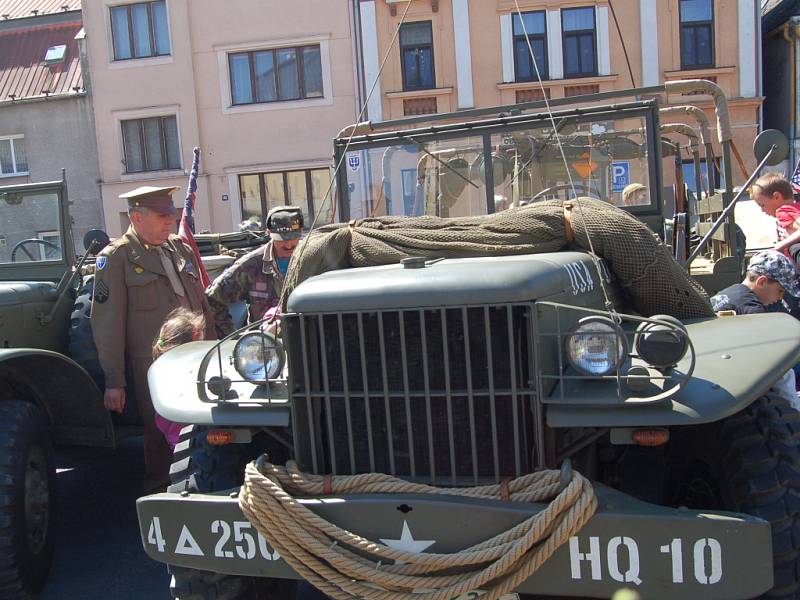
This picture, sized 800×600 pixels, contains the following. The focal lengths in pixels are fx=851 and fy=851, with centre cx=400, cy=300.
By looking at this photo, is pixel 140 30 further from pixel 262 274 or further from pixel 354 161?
pixel 354 161

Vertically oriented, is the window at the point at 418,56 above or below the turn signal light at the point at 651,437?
above

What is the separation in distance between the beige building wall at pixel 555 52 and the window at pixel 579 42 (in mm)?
146

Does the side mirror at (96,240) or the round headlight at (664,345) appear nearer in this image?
the round headlight at (664,345)

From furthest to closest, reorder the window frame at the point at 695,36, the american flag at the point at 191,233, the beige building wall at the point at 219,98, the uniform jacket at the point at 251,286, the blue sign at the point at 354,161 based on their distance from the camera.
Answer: the beige building wall at the point at 219,98 → the window frame at the point at 695,36 → the american flag at the point at 191,233 → the uniform jacket at the point at 251,286 → the blue sign at the point at 354,161

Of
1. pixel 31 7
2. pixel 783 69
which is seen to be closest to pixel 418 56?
pixel 783 69

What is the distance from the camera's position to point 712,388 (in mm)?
2402

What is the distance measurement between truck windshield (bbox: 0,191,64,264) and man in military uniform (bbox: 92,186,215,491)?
0.71 m

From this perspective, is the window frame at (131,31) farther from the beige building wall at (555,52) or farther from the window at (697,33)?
the window at (697,33)

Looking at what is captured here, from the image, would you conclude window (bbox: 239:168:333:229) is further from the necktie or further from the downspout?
the necktie

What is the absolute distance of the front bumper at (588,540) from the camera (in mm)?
2180

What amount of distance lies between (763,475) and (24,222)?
422 centimetres

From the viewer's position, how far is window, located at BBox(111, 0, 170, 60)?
18266 mm

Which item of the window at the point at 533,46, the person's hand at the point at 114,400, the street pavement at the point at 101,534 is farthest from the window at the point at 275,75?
the person's hand at the point at 114,400

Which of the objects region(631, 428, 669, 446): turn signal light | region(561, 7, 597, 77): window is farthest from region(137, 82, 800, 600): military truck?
region(561, 7, 597, 77): window
